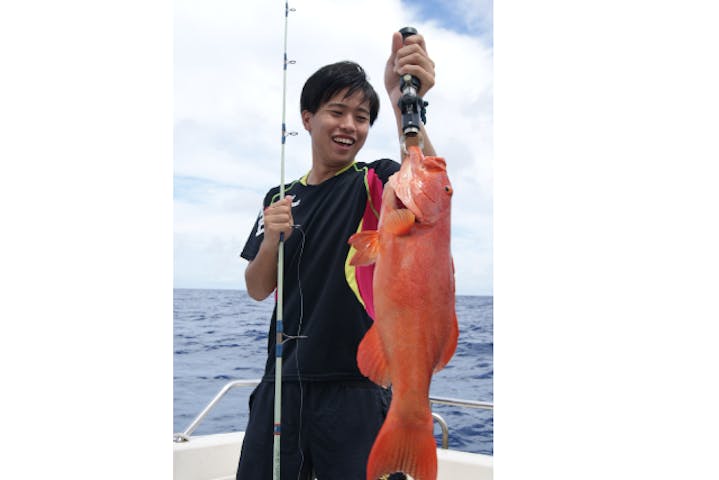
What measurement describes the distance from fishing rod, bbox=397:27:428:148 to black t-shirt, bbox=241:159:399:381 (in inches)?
22.1

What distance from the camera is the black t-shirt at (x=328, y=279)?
1686 millimetres

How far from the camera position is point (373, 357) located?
3.79ft

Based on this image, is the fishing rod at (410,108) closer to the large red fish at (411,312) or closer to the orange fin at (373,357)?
the large red fish at (411,312)

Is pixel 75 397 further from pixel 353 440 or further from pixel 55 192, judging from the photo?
pixel 353 440

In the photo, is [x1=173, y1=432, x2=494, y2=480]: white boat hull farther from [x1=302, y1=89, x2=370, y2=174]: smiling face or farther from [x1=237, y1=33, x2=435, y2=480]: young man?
[x1=302, y1=89, x2=370, y2=174]: smiling face

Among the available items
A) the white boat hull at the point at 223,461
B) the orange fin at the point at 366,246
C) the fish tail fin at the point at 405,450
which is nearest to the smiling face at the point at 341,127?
the orange fin at the point at 366,246

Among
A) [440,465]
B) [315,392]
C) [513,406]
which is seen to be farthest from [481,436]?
[315,392]

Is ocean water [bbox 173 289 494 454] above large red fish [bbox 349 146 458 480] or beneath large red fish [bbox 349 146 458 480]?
beneath

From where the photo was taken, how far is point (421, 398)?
111cm

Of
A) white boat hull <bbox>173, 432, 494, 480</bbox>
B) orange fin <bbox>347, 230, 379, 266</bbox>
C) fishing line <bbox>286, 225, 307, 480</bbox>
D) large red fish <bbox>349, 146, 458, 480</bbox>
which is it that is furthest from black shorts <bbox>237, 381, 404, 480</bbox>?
white boat hull <bbox>173, 432, 494, 480</bbox>

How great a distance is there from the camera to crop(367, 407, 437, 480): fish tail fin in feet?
3.52

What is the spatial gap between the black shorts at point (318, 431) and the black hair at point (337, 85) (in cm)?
93

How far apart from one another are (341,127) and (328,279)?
511 millimetres

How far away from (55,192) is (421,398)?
1.35m
